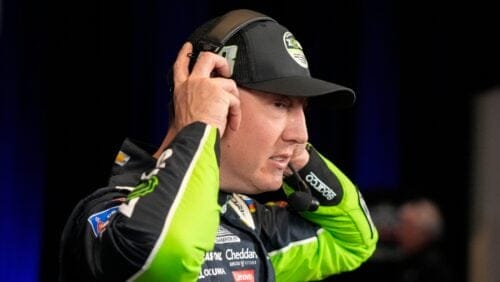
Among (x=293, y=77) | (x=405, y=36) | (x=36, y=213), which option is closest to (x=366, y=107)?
(x=405, y=36)

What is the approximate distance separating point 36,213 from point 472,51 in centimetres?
205

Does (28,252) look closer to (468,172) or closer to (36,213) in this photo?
(36,213)

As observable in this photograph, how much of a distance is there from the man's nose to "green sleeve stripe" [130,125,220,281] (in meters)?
0.29

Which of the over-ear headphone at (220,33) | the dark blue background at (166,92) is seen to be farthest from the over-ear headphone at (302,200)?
the dark blue background at (166,92)

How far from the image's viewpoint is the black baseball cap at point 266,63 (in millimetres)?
1623

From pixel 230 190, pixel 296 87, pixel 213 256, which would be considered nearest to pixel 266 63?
pixel 296 87

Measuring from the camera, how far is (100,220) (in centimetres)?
145

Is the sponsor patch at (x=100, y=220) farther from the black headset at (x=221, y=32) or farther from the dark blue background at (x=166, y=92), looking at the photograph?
the dark blue background at (x=166, y=92)

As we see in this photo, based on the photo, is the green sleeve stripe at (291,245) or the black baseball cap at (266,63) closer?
the black baseball cap at (266,63)

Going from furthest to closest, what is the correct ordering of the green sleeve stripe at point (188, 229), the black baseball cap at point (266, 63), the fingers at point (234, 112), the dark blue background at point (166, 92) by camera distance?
the dark blue background at point (166, 92) → the black baseball cap at point (266, 63) → the fingers at point (234, 112) → the green sleeve stripe at point (188, 229)

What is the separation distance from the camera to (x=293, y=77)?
5.41 ft

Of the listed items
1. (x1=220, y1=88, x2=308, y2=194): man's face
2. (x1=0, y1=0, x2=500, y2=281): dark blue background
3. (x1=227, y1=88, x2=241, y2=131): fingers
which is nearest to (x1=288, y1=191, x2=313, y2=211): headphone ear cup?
(x1=220, y1=88, x2=308, y2=194): man's face

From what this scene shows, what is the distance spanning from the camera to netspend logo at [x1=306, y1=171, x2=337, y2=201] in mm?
2014

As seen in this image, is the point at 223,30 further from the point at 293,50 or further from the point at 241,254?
the point at 241,254
